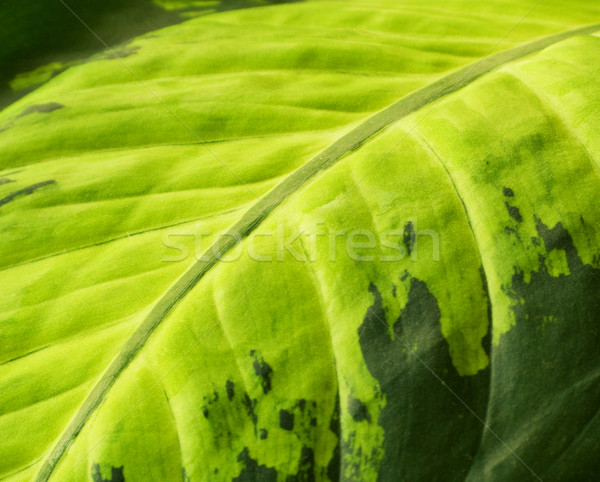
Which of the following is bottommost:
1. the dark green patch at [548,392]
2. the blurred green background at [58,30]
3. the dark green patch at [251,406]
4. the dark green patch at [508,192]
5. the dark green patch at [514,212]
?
the dark green patch at [548,392]

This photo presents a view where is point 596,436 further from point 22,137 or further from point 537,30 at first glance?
point 22,137

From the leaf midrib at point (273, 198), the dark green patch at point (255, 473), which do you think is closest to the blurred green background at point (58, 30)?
the leaf midrib at point (273, 198)

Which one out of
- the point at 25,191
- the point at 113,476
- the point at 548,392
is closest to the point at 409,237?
the point at 548,392

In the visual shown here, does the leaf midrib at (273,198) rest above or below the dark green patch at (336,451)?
above

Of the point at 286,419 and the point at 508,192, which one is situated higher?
the point at 508,192

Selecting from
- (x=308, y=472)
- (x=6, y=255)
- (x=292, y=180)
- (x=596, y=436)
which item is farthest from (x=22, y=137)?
(x=596, y=436)

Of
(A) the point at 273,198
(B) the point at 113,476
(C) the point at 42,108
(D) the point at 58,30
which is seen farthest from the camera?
(D) the point at 58,30

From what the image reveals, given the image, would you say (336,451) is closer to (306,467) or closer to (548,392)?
(306,467)

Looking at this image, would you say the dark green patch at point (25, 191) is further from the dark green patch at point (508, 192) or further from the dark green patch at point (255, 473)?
the dark green patch at point (508, 192)
